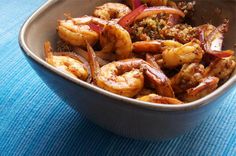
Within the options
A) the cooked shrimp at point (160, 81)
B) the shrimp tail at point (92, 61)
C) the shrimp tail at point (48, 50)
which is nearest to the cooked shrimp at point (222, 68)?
the cooked shrimp at point (160, 81)

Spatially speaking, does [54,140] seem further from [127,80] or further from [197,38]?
[197,38]

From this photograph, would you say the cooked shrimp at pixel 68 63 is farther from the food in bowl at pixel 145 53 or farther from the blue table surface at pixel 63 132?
the blue table surface at pixel 63 132

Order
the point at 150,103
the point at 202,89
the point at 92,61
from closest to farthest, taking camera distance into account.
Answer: the point at 150,103 < the point at 202,89 < the point at 92,61

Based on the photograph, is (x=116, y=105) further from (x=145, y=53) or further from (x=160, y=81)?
(x=145, y=53)

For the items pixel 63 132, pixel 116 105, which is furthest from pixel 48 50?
pixel 116 105

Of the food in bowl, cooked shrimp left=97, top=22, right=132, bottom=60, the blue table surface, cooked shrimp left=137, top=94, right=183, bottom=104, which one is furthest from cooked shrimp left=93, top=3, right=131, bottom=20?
cooked shrimp left=137, top=94, right=183, bottom=104

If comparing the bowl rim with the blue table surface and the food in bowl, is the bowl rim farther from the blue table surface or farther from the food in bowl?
the blue table surface

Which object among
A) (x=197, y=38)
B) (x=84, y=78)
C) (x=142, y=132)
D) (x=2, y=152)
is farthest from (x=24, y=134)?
(x=197, y=38)
